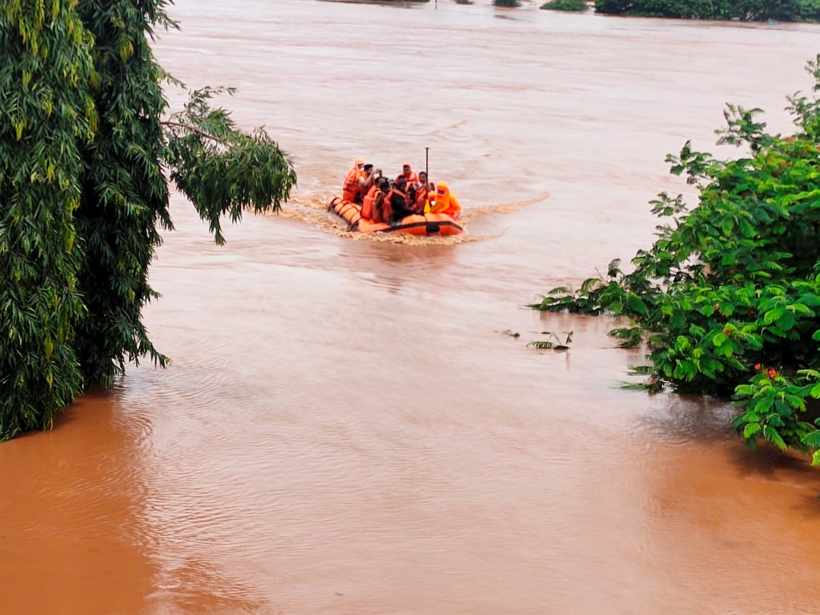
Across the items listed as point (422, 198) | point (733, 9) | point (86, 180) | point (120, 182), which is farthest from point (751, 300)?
point (733, 9)

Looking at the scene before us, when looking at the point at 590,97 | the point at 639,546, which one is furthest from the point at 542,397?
the point at 590,97

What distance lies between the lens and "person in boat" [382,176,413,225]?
76.8ft

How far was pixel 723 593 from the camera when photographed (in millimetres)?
9836

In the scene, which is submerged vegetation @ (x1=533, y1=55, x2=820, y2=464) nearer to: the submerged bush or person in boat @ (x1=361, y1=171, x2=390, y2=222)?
person in boat @ (x1=361, y1=171, x2=390, y2=222)

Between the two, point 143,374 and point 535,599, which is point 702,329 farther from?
point 143,374

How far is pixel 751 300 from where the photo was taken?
12.7 m

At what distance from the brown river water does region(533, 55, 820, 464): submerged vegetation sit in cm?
74

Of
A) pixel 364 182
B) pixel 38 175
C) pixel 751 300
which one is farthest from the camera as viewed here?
pixel 364 182

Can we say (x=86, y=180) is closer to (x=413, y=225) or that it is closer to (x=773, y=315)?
(x=773, y=315)

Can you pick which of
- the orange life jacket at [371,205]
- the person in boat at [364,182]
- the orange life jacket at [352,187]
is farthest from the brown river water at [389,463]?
the person in boat at [364,182]

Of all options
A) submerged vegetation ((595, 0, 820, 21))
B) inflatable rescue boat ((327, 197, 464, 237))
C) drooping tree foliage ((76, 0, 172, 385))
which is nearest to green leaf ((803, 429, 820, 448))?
drooping tree foliage ((76, 0, 172, 385))

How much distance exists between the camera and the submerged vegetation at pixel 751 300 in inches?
464

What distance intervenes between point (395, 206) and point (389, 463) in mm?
11918

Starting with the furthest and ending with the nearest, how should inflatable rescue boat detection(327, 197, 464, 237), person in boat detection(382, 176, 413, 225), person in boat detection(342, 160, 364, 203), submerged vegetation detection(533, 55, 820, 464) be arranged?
1. person in boat detection(342, 160, 364, 203)
2. person in boat detection(382, 176, 413, 225)
3. inflatable rescue boat detection(327, 197, 464, 237)
4. submerged vegetation detection(533, 55, 820, 464)
